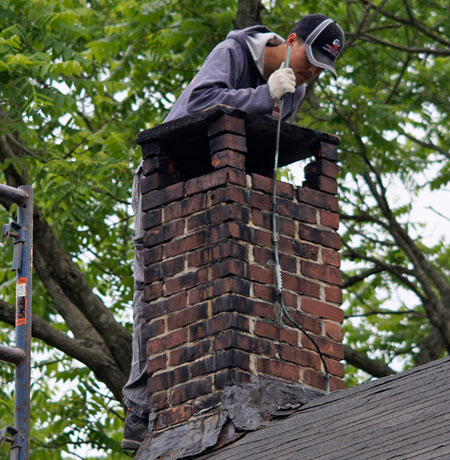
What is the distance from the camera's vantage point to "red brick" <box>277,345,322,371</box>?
562 cm

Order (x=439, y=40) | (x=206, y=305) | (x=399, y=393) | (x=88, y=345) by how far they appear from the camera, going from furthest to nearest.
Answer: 1. (x=439, y=40)
2. (x=88, y=345)
3. (x=206, y=305)
4. (x=399, y=393)

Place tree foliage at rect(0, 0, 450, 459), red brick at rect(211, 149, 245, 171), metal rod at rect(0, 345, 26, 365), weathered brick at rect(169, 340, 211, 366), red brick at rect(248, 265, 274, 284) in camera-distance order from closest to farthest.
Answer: metal rod at rect(0, 345, 26, 365)
weathered brick at rect(169, 340, 211, 366)
red brick at rect(248, 265, 274, 284)
red brick at rect(211, 149, 245, 171)
tree foliage at rect(0, 0, 450, 459)

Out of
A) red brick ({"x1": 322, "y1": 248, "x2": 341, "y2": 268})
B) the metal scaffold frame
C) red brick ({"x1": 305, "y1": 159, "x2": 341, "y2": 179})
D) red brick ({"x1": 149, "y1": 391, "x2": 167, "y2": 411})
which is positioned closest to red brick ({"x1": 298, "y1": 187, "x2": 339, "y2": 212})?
red brick ({"x1": 305, "y1": 159, "x2": 341, "y2": 179})

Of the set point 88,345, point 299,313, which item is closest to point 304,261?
point 299,313

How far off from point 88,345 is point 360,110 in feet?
11.9

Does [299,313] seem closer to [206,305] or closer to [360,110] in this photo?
[206,305]

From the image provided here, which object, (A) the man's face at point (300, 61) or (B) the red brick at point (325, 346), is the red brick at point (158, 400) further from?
(A) the man's face at point (300, 61)

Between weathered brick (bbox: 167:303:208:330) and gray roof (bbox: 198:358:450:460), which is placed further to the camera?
weathered brick (bbox: 167:303:208:330)

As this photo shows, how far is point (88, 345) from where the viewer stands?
32.1 feet

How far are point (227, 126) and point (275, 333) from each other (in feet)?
3.48

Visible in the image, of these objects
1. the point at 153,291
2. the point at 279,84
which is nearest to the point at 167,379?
the point at 153,291

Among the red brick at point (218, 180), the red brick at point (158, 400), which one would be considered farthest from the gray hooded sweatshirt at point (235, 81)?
the red brick at point (158, 400)

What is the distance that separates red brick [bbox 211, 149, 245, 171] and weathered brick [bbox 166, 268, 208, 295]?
535 mm

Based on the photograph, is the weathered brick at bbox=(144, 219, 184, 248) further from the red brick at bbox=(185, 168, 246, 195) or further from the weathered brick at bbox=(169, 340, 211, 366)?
the weathered brick at bbox=(169, 340, 211, 366)
